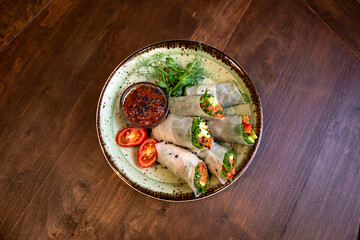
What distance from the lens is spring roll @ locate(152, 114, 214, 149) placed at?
2.54m

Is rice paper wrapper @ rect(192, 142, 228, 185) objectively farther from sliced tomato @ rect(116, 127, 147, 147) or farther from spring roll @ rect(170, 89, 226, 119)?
sliced tomato @ rect(116, 127, 147, 147)

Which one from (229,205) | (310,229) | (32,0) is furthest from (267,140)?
(32,0)

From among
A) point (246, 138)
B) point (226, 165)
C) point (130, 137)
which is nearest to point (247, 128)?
point (246, 138)

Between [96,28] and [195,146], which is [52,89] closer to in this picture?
[96,28]

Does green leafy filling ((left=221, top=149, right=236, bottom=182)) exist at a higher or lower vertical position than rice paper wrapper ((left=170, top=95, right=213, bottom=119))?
lower

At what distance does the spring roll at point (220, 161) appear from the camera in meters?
2.47

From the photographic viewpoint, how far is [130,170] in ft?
8.45

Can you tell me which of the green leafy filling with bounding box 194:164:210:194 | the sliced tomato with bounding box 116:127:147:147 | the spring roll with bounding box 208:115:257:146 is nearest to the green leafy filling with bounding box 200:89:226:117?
the spring roll with bounding box 208:115:257:146

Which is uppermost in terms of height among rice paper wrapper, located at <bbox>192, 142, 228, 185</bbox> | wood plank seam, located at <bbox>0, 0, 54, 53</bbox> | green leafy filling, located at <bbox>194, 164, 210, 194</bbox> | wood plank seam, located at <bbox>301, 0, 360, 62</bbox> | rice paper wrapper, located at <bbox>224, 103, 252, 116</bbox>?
wood plank seam, located at <bbox>301, 0, 360, 62</bbox>

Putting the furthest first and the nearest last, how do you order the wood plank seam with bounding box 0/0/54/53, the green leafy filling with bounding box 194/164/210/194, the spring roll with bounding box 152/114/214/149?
1. the wood plank seam with bounding box 0/0/54/53
2. the spring roll with bounding box 152/114/214/149
3. the green leafy filling with bounding box 194/164/210/194

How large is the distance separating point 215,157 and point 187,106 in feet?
1.90

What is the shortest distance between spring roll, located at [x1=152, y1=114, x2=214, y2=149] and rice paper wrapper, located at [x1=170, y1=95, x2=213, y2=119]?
6cm

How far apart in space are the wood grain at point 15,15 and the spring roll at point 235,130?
7.77 ft

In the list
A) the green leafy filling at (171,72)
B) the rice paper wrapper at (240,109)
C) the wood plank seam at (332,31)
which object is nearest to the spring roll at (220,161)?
the rice paper wrapper at (240,109)
